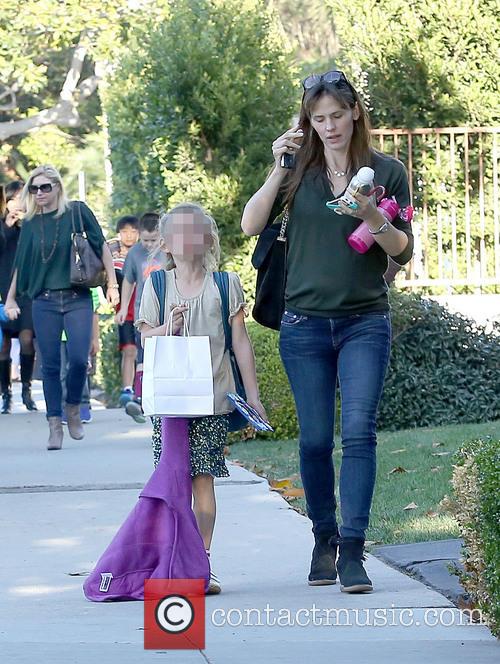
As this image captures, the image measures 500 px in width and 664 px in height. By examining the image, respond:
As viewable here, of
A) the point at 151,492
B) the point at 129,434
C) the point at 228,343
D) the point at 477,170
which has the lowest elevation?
the point at 129,434

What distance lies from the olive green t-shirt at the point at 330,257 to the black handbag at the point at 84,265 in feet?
14.7

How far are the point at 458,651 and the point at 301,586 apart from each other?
1.11 metres

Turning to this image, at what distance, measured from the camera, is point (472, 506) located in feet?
14.8

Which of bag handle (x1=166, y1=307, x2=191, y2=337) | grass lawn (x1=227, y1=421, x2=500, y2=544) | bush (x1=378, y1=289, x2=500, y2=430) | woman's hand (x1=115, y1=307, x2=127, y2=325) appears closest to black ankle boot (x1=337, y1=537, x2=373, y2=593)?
bag handle (x1=166, y1=307, x2=191, y2=337)

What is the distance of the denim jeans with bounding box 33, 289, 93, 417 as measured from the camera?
9.61 meters

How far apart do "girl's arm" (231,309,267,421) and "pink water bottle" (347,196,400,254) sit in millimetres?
587

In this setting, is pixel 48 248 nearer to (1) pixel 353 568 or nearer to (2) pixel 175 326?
(2) pixel 175 326

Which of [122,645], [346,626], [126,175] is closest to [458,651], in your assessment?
[346,626]

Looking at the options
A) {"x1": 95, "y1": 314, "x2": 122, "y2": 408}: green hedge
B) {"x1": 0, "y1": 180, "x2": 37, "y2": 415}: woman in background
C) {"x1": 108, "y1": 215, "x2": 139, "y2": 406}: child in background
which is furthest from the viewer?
{"x1": 95, "y1": 314, "x2": 122, "y2": 408}: green hedge

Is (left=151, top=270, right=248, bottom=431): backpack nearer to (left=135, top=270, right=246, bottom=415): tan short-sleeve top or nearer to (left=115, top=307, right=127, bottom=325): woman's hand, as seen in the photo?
(left=135, top=270, right=246, bottom=415): tan short-sleeve top

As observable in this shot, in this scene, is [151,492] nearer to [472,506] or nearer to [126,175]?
[472,506]

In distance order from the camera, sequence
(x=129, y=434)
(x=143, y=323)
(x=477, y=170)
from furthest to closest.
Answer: (x=477, y=170) → (x=129, y=434) → (x=143, y=323)

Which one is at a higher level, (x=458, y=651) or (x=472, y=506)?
(x=472, y=506)

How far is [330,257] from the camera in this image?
511cm
